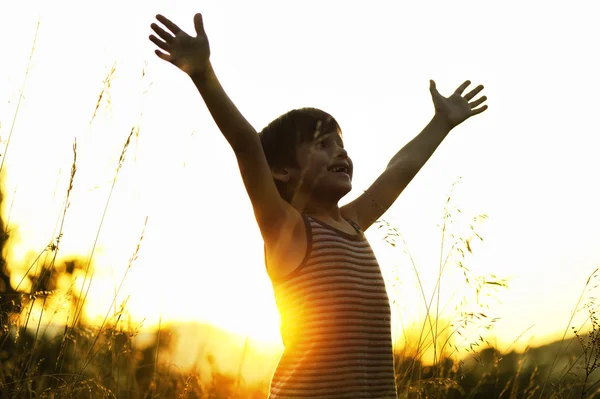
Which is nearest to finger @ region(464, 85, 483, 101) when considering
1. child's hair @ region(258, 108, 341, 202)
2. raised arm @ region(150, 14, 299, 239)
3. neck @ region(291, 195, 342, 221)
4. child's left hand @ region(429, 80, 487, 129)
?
child's left hand @ region(429, 80, 487, 129)

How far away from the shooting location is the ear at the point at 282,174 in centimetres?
298

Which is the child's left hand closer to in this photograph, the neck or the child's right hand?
the neck

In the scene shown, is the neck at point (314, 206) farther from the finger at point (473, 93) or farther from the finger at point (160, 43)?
the finger at point (473, 93)

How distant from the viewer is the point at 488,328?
9.61 feet

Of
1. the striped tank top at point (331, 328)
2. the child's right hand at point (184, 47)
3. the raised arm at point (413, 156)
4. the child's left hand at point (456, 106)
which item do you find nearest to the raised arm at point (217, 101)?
the child's right hand at point (184, 47)

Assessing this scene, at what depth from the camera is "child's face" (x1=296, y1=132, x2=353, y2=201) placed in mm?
2863

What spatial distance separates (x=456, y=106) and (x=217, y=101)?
1.73 meters

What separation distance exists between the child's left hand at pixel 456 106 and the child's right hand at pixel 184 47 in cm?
164

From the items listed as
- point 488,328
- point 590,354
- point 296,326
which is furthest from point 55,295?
point 590,354

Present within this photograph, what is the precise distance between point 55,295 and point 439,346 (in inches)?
59.8

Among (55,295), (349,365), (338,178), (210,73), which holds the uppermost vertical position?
(210,73)

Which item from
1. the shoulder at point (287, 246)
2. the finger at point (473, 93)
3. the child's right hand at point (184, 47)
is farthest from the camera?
the finger at point (473, 93)

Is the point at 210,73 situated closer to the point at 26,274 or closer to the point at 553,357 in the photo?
the point at 26,274

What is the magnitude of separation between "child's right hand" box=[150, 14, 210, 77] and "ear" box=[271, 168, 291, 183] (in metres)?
0.73
